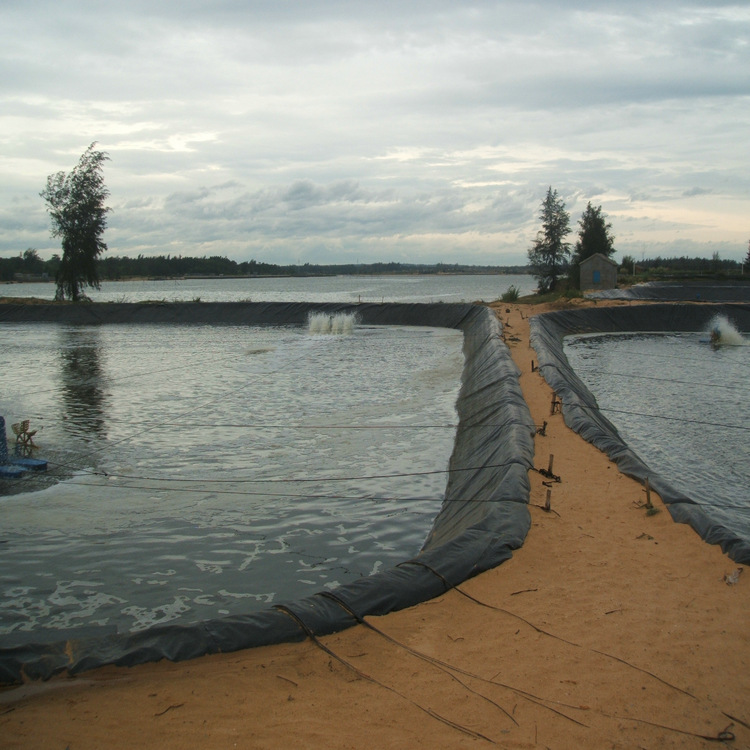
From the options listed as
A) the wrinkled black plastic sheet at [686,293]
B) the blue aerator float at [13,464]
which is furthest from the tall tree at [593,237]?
the blue aerator float at [13,464]

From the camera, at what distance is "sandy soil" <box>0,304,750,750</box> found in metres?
3.38

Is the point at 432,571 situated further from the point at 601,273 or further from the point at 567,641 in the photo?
the point at 601,273

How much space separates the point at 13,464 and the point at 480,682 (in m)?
7.77

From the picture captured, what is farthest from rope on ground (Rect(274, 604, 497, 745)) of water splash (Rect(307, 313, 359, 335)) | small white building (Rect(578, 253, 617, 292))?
small white building (Rect(578, 253, 617, 292))

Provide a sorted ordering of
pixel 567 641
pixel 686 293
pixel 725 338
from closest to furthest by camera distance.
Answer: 1. pixel 567 641
2. pixel 725 338
3. pixel 686 293

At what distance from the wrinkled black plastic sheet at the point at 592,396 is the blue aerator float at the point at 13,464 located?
305 inches

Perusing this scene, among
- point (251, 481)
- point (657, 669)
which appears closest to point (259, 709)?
point (657, 669)

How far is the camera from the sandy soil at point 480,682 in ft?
11.1

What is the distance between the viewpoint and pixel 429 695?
3707 millimetres

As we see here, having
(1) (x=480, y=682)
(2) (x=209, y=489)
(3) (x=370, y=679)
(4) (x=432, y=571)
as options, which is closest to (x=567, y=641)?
(1) (x=480, y=682)

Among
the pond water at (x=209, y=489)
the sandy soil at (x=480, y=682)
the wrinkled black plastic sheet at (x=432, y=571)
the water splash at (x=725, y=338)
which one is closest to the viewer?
the sandy soil at (x=480, y=682)

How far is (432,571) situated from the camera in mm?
5035

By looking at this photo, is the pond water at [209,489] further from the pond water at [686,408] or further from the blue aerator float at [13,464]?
the pond water at [686,408]

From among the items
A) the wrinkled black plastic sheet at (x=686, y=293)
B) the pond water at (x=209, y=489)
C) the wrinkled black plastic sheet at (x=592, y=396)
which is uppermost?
the wrinkled black plastic sheet at (x=686, y=293)
